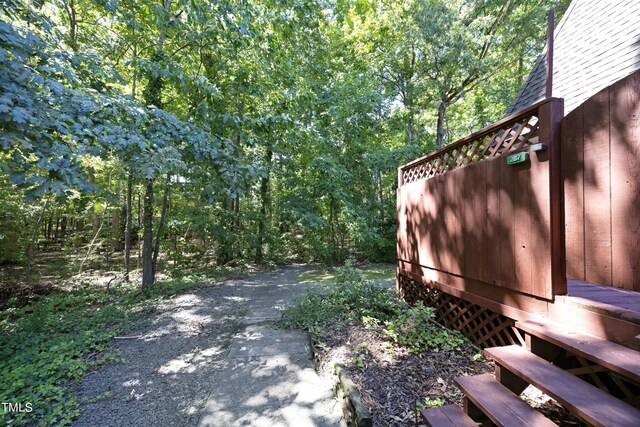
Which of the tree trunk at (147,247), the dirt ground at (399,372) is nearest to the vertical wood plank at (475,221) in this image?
the dirt ground at (399,372)

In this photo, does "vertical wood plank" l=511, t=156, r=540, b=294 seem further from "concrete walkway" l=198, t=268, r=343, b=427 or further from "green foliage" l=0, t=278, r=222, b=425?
"green foliage" l=0, t=278, r=222, b=425

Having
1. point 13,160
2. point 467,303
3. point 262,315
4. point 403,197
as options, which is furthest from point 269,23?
point 467,303

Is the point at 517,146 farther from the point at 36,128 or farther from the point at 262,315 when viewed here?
the point at 36,128

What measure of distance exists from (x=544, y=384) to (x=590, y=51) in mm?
4669

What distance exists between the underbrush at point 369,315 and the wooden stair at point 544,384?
37.7 inches

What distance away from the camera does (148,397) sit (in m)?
2.37

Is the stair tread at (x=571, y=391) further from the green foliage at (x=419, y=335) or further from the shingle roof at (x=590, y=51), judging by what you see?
the shingle roof at (x=590, y=51)

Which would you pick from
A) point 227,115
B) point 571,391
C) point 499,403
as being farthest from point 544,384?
point 227,115

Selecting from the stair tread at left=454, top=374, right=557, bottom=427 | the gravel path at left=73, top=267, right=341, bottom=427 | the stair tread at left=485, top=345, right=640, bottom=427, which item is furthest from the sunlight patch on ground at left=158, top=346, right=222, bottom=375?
the stair tread at left=485, top=345, right=640, bottom=427

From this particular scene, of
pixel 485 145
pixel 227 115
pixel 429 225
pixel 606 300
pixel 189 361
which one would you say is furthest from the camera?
pixel 227 115

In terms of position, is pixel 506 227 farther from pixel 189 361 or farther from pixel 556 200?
pixel 189 361

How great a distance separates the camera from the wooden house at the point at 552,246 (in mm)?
1581

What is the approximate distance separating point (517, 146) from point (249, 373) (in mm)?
3281

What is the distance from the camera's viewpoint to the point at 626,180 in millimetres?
2205
